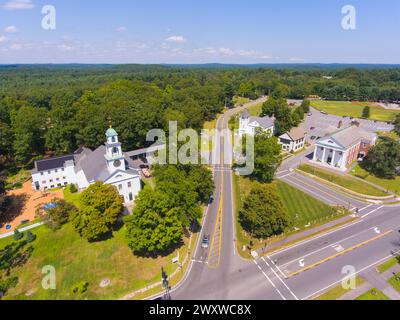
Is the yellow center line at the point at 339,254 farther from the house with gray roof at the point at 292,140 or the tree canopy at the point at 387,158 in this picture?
the house with gray roof at the point at 292,140

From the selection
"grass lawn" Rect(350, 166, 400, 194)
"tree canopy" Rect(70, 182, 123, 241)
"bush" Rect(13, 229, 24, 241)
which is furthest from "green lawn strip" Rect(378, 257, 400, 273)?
"bush" Rect(13, 229, 24, 241)

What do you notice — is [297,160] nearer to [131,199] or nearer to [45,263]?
[131,199]

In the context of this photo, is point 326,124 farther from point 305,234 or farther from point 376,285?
point 376,285

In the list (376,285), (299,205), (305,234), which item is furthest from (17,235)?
(376,285)

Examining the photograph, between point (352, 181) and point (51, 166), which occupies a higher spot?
point (51, 166)

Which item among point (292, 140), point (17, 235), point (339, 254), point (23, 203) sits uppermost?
point (292, 140)

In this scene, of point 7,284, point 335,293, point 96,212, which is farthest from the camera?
point 96,212
